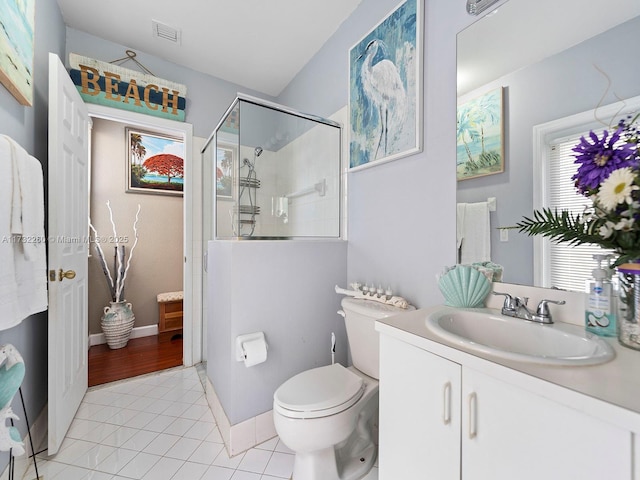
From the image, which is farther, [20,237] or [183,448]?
[183,448]

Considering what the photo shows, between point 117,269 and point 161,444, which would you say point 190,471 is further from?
point 117,269

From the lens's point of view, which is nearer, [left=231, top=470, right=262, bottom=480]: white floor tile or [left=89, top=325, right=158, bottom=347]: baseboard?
[left=231, top=470, right=262, bottom=480]: white floor tile

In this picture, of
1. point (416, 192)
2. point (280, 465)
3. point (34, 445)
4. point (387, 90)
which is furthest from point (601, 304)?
point (34, 445)

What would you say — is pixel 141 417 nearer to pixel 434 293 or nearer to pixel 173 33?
pixel 434 293

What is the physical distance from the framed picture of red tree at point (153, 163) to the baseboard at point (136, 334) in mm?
1610

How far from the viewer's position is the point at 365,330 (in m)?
1.43

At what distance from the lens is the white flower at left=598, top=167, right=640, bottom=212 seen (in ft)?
2.24

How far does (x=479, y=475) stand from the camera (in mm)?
651

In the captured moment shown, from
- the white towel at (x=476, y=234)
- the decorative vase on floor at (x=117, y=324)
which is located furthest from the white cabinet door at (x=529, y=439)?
the decorative vase on floor at (x=117, y=324)

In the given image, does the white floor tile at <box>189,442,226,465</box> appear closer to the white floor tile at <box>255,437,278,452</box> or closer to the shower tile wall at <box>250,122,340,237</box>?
the white floor tile at <box>255,437,278,452</box>

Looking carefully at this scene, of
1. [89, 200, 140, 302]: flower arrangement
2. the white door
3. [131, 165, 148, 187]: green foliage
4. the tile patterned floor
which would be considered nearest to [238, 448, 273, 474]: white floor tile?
the tile patterned floor

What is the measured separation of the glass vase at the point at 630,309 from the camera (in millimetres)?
705

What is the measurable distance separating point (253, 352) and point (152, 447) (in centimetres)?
79

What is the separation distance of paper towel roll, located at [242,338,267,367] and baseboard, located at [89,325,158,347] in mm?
2439
